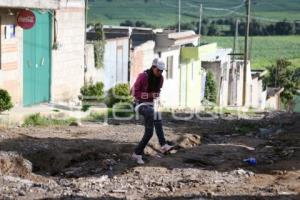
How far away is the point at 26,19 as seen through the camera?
21.1 metres

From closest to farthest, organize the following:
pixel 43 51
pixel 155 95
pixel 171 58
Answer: pixel 155 95
pixel 43 51
pixel 171 58

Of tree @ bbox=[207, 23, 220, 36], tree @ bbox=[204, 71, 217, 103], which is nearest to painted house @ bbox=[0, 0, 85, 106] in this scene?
tree @ bbox=[204, 71, 217, 103]

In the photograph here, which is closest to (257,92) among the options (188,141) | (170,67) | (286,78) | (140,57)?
(286,78)

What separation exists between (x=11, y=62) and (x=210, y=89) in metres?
25.2

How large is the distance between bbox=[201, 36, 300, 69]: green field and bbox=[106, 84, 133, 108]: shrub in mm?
46439

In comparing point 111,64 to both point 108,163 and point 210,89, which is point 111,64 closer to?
point 210,89

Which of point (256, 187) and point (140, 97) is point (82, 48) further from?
point (256, 187)

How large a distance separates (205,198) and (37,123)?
9.15m

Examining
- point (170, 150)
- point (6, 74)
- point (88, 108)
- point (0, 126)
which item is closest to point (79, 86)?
point (88, 108)

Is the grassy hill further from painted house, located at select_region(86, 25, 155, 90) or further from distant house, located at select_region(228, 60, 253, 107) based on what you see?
painted house, located at select_region(86, 25, 155, 90)

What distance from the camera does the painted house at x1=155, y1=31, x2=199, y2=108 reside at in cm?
3575

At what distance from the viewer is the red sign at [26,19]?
21062mm

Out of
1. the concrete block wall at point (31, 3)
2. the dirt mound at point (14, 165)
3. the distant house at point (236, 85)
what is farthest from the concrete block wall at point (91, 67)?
the distant house at point (236, 85)

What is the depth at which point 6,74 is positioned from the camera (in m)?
21.1
